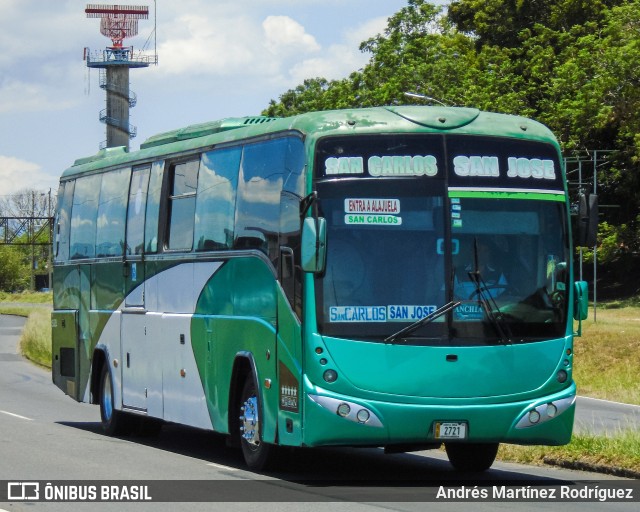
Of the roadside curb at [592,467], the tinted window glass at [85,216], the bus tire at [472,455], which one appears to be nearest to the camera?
the roadside curb at [592,467]

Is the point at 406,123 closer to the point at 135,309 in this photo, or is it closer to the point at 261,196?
the point at 261,196

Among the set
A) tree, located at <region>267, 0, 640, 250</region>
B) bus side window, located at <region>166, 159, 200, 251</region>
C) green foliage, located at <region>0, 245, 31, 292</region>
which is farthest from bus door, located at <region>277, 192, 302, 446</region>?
green foliage, located at <region>0, 245, 31, 292</region>

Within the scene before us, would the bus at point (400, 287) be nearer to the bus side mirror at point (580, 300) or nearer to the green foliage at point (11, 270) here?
the bus side mirror at point (580, 300)

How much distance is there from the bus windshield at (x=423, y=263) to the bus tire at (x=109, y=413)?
706cm

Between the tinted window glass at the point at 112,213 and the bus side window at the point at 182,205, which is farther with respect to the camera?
the tinted window glass at the point at 112,213

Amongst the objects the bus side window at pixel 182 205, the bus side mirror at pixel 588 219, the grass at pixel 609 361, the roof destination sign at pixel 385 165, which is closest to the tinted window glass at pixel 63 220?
the bus side window at pixel 182 205

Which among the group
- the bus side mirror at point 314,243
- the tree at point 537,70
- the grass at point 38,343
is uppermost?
the tree at point 537,70

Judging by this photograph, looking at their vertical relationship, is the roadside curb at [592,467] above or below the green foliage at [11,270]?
below

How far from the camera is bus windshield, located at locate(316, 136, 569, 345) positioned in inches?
525

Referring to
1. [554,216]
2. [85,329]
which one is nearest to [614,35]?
[85,329]

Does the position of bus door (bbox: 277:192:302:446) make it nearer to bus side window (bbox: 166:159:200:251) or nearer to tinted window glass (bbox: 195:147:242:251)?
tinted window glass (bbox: 195:147:242:251)

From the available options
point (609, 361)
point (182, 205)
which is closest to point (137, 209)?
point (182, 205)

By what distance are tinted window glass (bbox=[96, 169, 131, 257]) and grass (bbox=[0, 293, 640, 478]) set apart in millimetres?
6054

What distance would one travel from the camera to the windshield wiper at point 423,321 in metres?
13.2
